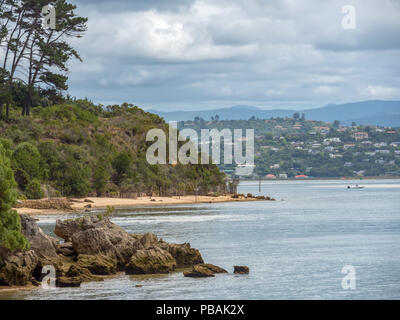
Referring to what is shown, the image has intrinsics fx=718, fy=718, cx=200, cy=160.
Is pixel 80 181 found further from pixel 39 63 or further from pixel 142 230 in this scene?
pixel 142 230

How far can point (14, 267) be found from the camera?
1064 inches

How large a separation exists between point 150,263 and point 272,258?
9.65 m

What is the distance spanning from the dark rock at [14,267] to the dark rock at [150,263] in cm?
478

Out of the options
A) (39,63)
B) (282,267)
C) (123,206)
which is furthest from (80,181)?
(282,267)

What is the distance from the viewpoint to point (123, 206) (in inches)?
3312

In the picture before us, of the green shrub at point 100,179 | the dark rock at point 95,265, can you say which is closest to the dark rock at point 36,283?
the dark rock at point 95,265

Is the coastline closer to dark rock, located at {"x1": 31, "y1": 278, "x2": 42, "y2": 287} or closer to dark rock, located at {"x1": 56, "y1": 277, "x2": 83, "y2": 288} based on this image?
dark rock, located at {"x1": 56, "y1": 277, "x2": 83, "y2": 288}

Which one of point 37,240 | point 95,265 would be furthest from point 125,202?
point 95,265

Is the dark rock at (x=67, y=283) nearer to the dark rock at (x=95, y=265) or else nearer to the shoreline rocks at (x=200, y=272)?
the dark rock at (x=95, y=265)

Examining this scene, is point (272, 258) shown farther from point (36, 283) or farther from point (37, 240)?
point (36, 283)

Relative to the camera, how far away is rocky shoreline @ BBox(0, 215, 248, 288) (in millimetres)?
28562

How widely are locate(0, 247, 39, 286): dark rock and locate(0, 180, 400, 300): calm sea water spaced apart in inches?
36.1

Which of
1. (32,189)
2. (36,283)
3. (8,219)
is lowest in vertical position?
(36,283)
